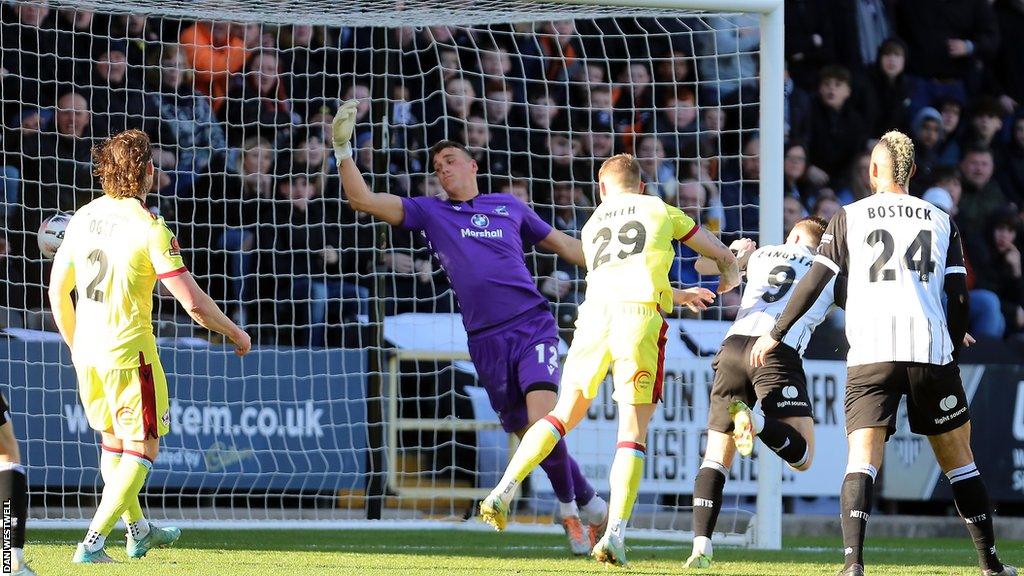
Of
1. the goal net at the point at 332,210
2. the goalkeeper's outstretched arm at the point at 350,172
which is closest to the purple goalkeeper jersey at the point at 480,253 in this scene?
the goalkeeper's outstretched arm at the point at 350,172

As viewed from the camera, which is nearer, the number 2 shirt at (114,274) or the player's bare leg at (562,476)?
the number 2 shirt at (114,274)

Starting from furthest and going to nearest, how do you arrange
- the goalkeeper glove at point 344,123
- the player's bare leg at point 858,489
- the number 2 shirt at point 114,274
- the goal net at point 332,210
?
the goal net at point 332,210, the goalkeeper glove at point 344,123, the number 2 shirt at point 114,274, the player's bare leg at point 858,489

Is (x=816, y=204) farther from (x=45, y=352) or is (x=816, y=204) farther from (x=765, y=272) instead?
(x=45, y=352)

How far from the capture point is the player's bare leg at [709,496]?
22.5ft

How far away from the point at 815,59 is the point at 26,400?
7.87m

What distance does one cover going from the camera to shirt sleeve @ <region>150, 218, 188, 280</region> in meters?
6.22

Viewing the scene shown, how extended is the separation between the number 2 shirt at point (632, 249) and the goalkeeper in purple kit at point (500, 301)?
3.44 feet

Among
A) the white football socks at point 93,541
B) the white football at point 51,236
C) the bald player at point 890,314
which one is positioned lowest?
the white football socks at point 93,541

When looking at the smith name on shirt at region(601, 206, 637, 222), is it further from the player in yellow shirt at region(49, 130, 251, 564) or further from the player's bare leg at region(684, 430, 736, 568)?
the player in yellow shirt at region(49, 130, 251, 564)

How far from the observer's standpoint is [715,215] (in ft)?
36.9

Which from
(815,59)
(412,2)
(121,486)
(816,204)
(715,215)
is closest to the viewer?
(121,486)

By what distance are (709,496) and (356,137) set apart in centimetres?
566

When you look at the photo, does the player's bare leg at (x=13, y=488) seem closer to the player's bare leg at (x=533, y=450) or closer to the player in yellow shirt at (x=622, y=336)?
the player's bare leg at (x=533, y=450)

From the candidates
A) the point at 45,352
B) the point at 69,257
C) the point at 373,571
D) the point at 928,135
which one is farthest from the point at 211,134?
the point at 928,135
